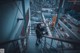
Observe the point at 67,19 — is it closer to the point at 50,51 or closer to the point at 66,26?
the point at 66,26

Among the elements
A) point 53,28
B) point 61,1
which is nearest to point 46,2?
point 61,1

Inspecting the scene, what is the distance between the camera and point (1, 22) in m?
1.97

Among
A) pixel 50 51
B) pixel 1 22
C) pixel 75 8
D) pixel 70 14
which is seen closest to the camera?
pixel 1 22

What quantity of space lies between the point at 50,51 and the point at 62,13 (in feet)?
5.13

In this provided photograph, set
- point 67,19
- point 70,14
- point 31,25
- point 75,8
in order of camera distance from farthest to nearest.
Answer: point 31,25, point 67,19, point 70,14, point 75,8

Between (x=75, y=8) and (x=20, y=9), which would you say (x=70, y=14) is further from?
(x=20, y=9)

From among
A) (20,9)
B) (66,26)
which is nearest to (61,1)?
(66,26)

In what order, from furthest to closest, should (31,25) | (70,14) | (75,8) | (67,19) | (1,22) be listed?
(31,25) < (67,19) < (70,14) < (75,8) < (1,22)

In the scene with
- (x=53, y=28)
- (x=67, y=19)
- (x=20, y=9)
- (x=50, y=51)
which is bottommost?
(x=50, y=51)

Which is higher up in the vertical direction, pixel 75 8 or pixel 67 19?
pixel 75 8

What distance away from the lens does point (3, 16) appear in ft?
6.69

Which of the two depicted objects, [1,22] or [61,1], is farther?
[61,1]

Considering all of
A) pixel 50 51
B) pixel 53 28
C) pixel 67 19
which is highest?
pixel 67 19

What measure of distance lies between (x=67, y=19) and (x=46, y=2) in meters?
0.73
